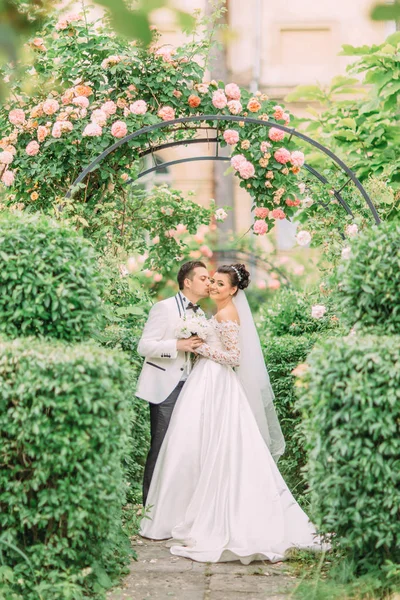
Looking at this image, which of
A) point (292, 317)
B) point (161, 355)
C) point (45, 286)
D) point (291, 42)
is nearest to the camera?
point (45, 286)

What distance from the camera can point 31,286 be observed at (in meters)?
4.48

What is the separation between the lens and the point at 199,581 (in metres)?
4.77

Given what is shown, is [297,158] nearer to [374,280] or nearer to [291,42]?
[374,280]

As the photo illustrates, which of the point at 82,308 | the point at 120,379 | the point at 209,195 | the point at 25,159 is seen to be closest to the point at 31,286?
the point at 82,308

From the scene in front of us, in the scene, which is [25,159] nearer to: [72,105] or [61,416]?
[72,105]

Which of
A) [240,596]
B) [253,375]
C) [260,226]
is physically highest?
[260,226]

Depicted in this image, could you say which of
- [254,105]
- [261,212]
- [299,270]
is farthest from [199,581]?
[299,270]

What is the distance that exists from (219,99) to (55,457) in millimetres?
3640

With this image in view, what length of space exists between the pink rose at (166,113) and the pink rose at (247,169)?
2.21ft

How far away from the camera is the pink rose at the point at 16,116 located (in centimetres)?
665

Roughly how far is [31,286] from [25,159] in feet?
8.49

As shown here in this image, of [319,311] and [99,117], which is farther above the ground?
[99,117]

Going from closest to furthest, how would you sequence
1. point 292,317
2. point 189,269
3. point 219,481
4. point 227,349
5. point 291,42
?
point 219,481 < point 227,349 < point 189,269 < point 292,317 < point 291,42

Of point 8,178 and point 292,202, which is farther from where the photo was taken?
point 292,202
